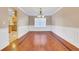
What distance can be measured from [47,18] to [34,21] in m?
0.27

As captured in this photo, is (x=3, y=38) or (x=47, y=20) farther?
(x=3, y=38)

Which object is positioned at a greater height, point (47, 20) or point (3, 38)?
point (47, 20)

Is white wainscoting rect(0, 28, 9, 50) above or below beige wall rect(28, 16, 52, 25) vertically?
below

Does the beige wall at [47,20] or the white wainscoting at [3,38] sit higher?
the beige wall at [47,20]

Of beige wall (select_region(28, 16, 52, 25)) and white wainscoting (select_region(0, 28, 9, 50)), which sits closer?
beige wall (select_region(28, 16, 52, 25))

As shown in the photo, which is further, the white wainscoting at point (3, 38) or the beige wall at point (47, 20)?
the white wainscoting at point (3, 38)
